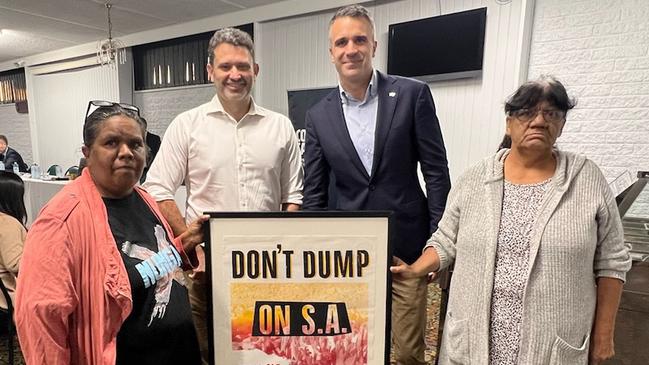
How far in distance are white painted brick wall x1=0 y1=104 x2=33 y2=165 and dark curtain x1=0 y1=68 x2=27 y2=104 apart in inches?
6.9

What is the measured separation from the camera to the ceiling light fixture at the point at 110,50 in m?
4.75

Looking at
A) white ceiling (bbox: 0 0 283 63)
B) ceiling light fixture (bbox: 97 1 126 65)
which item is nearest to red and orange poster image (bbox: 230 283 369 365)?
white ceiling (bbox: 0 0 283 63)

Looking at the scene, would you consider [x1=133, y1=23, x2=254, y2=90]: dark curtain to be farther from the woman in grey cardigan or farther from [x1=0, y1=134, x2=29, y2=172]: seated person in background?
the woman in grey cardigan

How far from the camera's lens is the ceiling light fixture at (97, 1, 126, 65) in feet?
15.6

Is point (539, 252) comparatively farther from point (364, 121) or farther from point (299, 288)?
point (364, 121)

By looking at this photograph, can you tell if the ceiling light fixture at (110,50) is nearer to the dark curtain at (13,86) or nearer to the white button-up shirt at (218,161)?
the dark curtain at (13,86)

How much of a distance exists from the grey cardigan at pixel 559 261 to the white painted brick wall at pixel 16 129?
9900 millimetres

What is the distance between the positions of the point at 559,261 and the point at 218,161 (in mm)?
1202

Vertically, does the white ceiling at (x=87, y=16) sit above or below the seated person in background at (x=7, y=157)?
above

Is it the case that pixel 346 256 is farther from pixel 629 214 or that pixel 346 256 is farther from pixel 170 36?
pixel 170 36

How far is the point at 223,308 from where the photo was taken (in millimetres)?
1089

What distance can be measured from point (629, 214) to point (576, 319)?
106 centimetres

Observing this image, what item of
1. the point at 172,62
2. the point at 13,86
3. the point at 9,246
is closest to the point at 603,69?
the point at 9,246

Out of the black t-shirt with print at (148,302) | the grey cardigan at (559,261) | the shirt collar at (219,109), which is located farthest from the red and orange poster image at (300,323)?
the shirt collar at (219,109)
